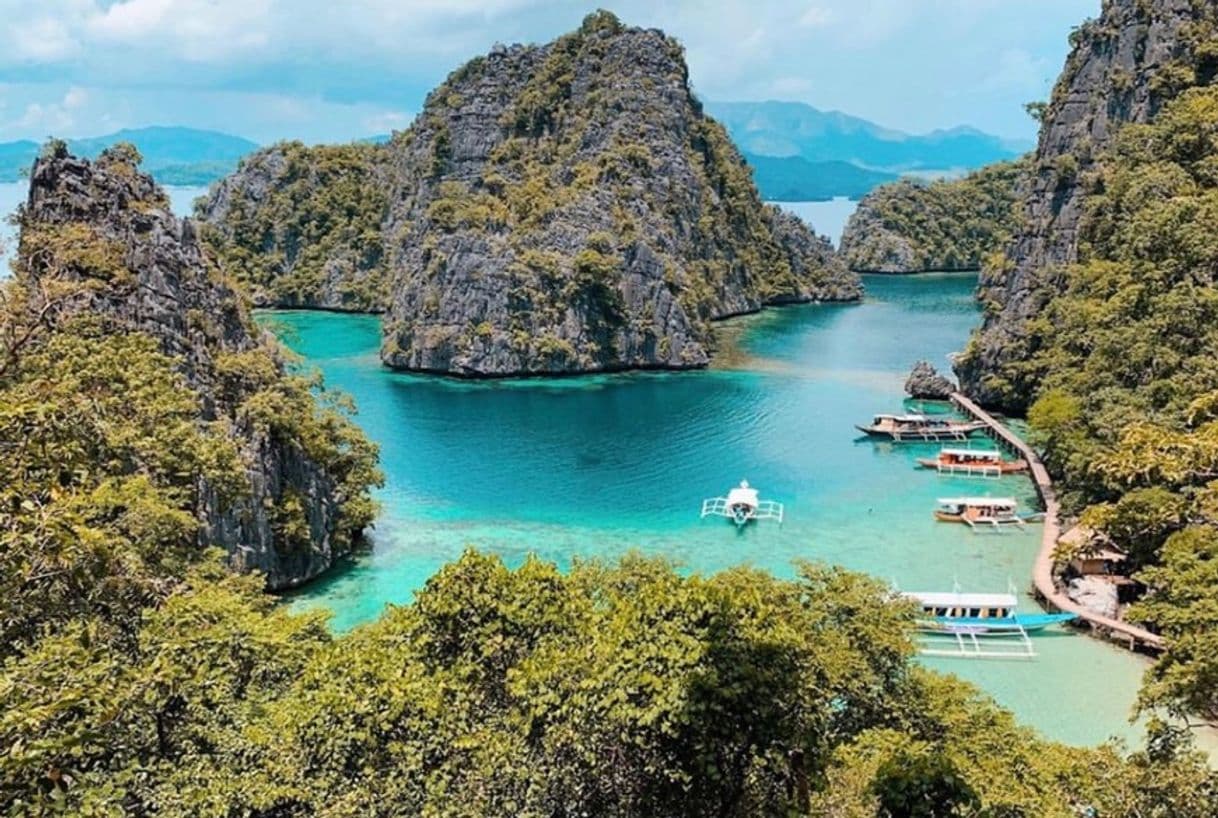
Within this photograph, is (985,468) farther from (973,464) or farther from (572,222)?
(572,222)

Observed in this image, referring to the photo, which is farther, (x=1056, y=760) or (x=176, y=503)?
(x=176, y=503)

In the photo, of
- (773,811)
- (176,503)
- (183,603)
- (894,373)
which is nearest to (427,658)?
(183,603)

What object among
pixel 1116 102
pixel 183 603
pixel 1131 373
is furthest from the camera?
pixel 1116 102

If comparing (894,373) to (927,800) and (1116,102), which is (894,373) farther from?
(927,800)

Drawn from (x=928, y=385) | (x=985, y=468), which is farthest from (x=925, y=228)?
(x=985, y=468)

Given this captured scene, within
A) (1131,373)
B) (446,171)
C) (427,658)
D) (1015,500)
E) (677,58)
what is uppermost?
(677,58)

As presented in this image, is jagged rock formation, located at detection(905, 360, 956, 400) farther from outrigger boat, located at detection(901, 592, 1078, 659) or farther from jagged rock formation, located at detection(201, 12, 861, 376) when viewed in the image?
outrigger boat, located at detection(901, 592, 1078, 659)

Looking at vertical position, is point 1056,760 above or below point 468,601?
A: below
